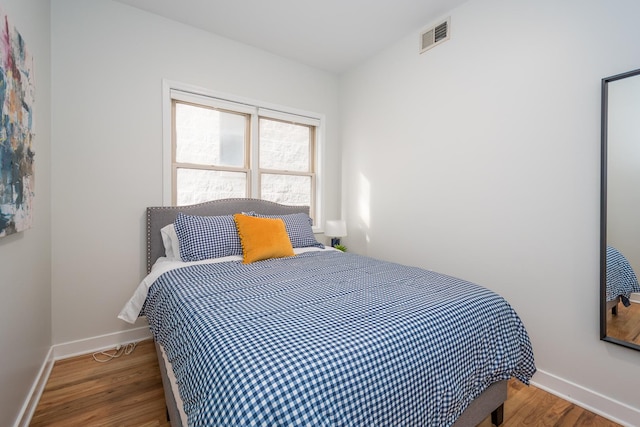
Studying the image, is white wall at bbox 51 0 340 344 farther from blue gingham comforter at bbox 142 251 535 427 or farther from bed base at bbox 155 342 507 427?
bed base at bbox 155 342 507 427

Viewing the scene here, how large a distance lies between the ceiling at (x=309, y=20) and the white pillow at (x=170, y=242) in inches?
70.9

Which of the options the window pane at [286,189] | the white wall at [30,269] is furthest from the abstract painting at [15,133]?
the window pane at [286,189]

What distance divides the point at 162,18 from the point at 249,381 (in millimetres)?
2982

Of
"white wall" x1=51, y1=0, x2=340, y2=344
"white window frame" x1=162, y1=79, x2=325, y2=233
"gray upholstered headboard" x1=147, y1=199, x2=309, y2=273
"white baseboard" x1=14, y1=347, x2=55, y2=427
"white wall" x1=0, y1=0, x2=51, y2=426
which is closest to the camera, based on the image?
"white wall" x1=0, y1=0, x2=51, y2=426

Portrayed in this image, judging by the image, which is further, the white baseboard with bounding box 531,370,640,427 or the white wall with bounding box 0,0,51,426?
the white baseboard with bounding box 531,370,640,427

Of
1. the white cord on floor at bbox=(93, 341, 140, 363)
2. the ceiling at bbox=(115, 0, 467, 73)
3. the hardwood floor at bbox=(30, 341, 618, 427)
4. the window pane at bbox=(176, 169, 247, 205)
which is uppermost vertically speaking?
the ceiling at bbox=(115, 0, 467, 73)

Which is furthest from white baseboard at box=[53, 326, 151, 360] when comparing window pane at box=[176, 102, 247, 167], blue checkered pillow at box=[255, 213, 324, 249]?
window pane at box=[176, 102, 247, 167]

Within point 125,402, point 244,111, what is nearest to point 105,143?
point 244,111

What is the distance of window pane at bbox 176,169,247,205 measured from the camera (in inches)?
108

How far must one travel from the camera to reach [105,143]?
232cm

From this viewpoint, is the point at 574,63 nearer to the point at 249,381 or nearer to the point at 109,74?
the point at 249,381

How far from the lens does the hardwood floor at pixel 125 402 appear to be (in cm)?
158

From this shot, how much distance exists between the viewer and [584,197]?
1744 millimetres

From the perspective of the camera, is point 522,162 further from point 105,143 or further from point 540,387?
point 105,143
